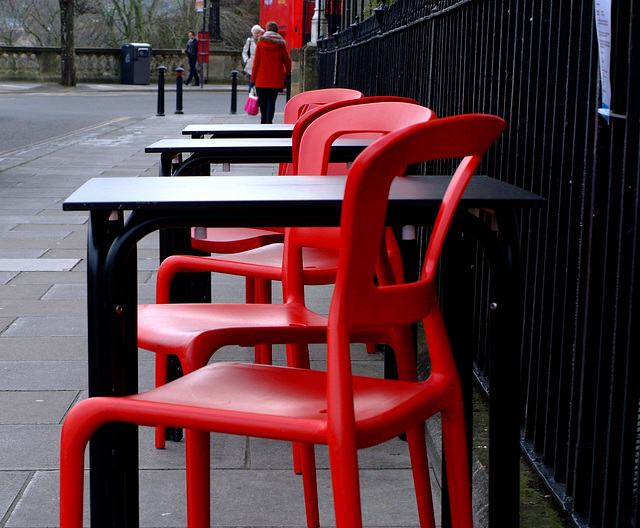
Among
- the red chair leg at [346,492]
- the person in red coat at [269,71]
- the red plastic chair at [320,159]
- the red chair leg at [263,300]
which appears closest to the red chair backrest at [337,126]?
the red plastic chair at [320,159]

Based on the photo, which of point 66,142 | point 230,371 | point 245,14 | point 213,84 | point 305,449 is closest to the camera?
point 230,371

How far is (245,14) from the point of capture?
147 feet

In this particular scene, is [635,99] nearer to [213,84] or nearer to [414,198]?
[414,198]

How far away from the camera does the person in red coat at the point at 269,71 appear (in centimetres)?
1570

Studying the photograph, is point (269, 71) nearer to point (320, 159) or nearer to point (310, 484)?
point (320, 159)

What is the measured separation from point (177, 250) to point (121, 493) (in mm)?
1503

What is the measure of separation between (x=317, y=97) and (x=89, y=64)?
3140 centimetres

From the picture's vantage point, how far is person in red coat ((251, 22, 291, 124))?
1570 centimetres

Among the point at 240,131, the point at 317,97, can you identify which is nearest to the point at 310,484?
the point at 240,131

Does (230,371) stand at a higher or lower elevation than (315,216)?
lower

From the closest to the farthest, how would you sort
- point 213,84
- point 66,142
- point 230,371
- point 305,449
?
point 230,371
point 305,449
point 66,142
point 213,84

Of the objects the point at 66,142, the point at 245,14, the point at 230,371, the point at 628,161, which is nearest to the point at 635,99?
the point at 628,161

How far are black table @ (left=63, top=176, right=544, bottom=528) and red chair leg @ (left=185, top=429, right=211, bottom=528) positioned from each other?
161mm

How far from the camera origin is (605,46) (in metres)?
1.94
